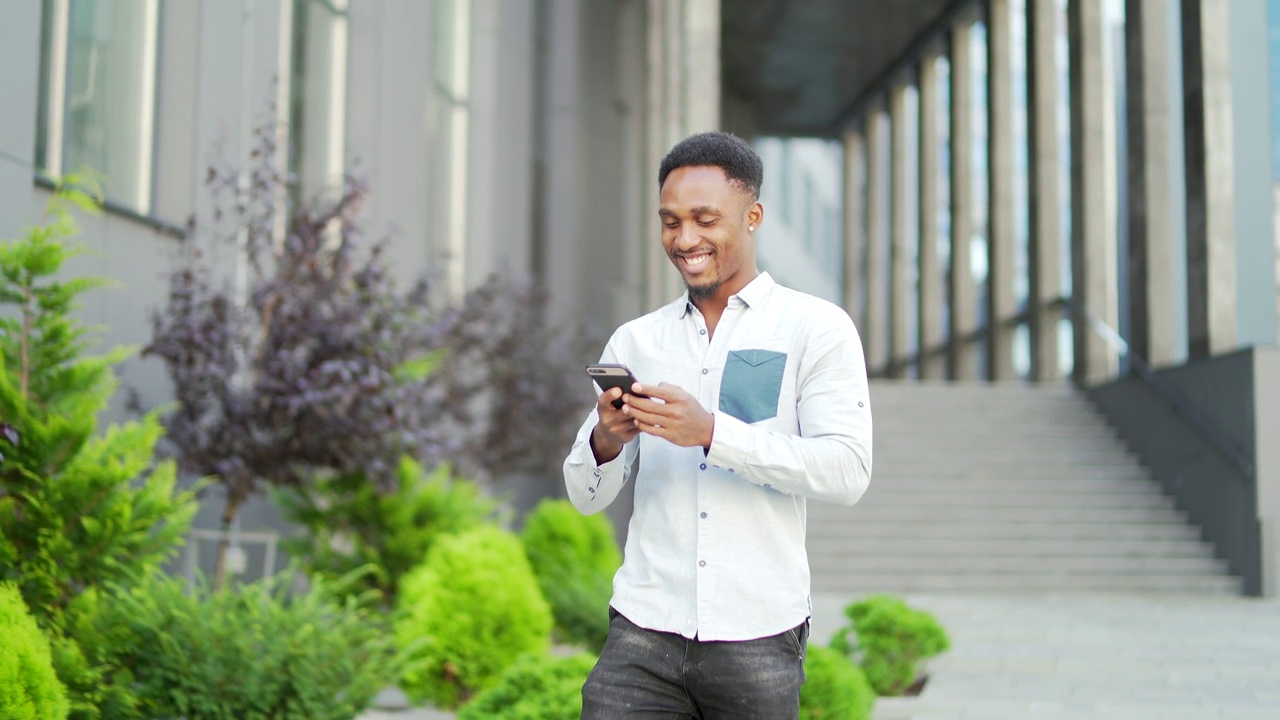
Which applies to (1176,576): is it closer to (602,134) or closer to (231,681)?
(231,681)

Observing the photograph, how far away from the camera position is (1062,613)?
1008 centimetres

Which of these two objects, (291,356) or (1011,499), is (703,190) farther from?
(1011,499)

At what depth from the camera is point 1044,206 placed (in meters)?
19.8

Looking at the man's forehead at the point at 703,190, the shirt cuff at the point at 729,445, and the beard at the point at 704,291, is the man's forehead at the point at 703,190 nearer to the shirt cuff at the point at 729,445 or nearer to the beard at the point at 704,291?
the beard at the point at 704,291

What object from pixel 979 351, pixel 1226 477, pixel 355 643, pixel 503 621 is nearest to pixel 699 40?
pixel 1226 477

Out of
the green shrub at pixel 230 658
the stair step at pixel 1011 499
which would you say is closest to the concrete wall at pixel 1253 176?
the stair step at pixel 1011 499

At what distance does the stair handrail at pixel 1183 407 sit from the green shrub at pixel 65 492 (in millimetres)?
9880

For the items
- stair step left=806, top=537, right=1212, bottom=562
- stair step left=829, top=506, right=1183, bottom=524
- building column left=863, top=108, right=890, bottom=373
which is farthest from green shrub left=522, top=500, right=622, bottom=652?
building column left=863, top=108, right=890, bottom=373

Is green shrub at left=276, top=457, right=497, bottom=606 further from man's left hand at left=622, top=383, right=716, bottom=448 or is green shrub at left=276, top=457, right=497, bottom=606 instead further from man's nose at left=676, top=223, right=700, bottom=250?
man's left hand at left=622, top=383, right=716, bottom=448

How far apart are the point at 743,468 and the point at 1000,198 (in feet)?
68.8

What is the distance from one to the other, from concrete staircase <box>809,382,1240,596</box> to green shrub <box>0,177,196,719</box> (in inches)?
300

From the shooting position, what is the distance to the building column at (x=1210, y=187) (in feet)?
43.2

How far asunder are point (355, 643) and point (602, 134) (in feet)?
61.1

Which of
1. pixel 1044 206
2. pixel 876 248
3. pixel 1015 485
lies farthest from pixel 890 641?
pixel 876 248
